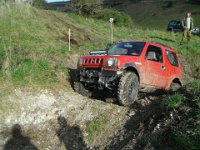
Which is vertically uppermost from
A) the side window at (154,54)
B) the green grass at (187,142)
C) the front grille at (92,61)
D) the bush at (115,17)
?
the bush at (115,17)

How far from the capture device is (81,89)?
1471 cm

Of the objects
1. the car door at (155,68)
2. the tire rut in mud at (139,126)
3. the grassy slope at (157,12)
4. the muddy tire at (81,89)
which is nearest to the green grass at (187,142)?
the tire rut in mud at (139,126)

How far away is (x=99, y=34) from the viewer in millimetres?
26469

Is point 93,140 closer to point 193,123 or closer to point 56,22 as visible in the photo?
point 193,123

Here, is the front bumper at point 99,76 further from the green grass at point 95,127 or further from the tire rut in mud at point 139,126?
the green grass at point 95,127

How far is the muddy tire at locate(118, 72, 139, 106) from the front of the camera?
43.0 ft

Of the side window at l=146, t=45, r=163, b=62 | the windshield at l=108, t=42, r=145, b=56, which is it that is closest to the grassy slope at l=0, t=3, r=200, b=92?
the windshield at l=108, t=42, r=145, b=56

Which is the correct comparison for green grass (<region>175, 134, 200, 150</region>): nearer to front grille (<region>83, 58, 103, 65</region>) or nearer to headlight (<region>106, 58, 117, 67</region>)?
headlight (<region>106, 58, 117, 67</region>)

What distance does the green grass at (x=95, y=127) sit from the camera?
12328mm

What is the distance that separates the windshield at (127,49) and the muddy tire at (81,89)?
1.35m

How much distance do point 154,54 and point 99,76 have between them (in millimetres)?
2129

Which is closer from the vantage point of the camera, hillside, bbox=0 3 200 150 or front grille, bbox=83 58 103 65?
hillside, bbox=0 3 200 150

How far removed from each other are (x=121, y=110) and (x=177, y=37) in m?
18.4

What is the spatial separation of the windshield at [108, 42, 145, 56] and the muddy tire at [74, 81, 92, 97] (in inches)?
53.3
